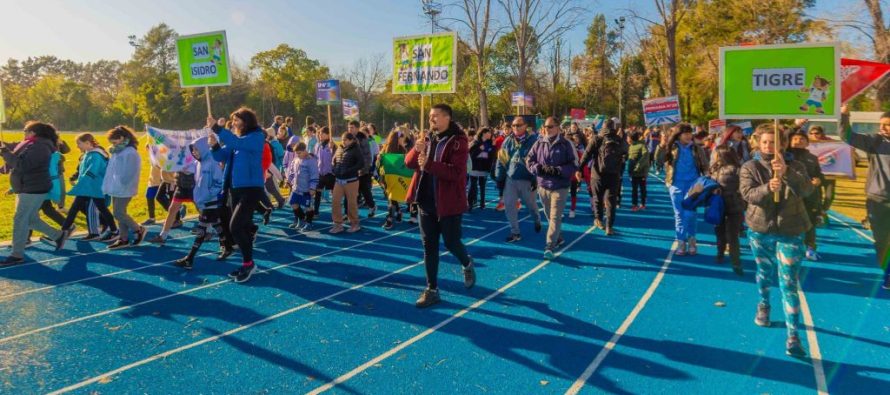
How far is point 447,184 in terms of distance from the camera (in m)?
5.23

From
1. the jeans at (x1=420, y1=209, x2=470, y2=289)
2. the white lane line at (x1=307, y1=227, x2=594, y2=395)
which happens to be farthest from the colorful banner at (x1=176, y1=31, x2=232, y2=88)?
the white lane line at (x1=307, y1=227, x2=594, y2=395)

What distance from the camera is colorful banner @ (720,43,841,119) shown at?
452cm

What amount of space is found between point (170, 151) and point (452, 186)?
5600 millimetres

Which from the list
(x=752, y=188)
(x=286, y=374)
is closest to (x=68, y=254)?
(x=286, y=374)

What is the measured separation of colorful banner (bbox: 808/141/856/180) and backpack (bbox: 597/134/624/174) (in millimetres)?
6899

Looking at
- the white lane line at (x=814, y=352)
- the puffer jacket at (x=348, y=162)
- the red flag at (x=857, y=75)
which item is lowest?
the white lane line at (x=814, y=352)

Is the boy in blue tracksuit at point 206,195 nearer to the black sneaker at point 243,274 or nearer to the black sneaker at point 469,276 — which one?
the black sneaker at point 243,274

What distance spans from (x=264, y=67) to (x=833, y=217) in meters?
52.4

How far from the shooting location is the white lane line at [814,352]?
3.78 metres

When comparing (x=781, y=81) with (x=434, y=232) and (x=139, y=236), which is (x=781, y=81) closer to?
(x=434, y=232)

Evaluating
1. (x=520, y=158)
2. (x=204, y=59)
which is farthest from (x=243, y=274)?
(x=520, y=158)

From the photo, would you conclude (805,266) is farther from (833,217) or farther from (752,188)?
(833,217)

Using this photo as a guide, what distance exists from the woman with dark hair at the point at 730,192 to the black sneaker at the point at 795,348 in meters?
2.47

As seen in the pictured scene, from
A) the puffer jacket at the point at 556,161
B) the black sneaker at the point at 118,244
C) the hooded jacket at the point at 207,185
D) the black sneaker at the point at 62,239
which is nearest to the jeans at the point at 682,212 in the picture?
the puffer jacket at the point at 556,161
